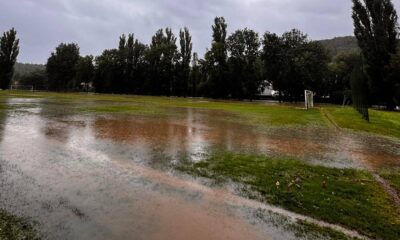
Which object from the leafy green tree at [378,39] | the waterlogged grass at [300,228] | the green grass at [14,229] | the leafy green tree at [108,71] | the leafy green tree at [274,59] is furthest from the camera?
the leafy green tree at [108,71]

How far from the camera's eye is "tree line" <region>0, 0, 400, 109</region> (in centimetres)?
3216

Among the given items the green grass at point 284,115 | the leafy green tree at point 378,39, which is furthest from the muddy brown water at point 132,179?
the leafy green tree at point 378,39

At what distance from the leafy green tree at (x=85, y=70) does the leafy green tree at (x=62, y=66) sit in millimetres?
1964

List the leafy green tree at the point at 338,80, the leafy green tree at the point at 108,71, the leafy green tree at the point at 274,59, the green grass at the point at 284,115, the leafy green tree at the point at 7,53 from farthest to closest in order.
Result: the leafy green tree at the point at 108,71 → the leafy green tree at the point at 7,53 → the leafy green tree at the point at 338,80 → the leafy green tree at the point at 274,59 → the green grass at the point at 284,115

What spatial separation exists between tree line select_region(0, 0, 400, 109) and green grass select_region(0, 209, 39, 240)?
724 inches

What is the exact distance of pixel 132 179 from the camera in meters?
5.62

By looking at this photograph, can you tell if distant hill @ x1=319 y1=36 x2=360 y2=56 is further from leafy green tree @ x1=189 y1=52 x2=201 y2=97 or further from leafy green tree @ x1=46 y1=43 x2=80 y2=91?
leafy green tree @ x1=46 y1=43 x2=80 y2=91

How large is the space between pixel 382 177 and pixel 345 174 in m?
0.70

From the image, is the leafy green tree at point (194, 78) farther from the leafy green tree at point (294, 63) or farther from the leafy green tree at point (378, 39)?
the leafy green tree at point (378, 39)

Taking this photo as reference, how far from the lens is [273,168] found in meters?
6.54

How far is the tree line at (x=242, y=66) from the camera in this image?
3216 cm

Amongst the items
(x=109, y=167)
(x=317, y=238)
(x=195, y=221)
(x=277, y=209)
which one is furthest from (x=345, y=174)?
(x=109, y=167)

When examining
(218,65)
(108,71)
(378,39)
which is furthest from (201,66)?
(378,39)

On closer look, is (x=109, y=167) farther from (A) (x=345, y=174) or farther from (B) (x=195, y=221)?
(A) (x=345, y=174)
